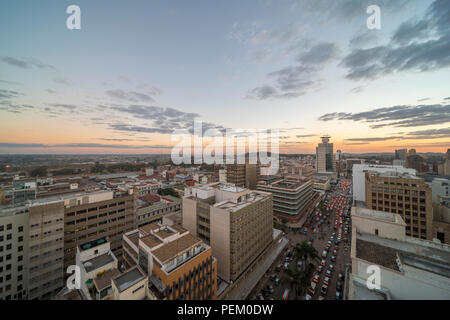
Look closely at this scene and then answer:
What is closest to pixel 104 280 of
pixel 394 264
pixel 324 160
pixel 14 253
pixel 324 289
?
pixel 14 253

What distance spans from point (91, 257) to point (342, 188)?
11209cm

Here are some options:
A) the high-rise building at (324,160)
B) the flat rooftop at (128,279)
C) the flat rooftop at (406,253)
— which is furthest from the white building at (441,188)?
the high-rise building at (324,160)

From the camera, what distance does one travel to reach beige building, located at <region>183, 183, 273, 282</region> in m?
27.1

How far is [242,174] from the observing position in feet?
253

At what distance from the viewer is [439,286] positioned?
1312 cm

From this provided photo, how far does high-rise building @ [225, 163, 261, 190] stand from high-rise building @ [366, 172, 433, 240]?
46.2 meters

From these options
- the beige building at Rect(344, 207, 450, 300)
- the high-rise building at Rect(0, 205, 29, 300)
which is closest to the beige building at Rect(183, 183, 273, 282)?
the beige building at Rect(344, 207, 450, 300)

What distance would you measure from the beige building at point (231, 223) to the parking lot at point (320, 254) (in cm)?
423

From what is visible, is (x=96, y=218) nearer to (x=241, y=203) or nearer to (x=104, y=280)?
(x=104, y=280)

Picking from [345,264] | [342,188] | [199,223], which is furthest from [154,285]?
[342,188]

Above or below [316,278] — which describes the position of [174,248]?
above

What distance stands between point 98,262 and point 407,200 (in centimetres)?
5171

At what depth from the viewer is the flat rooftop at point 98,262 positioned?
2000 cm
